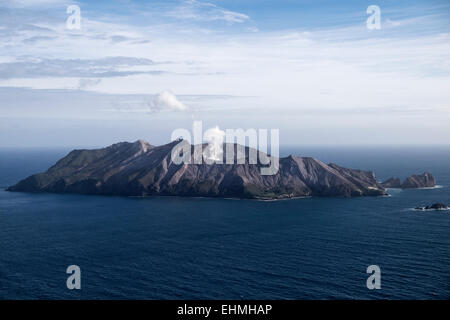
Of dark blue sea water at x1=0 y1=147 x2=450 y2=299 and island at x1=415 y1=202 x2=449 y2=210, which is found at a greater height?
island at x1=415 y1=202 x2=449 y2=210

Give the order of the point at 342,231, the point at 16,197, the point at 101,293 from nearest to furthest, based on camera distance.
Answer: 1. the point at 101,293
2. the point at 342,231
3. the point at 16,197

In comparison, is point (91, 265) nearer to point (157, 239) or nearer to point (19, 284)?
point (19, 284)

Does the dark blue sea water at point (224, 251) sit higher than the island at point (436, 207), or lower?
lower

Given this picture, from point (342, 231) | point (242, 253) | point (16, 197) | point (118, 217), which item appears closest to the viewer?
point (242, 253)

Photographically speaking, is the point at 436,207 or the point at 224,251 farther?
the point at 436,207

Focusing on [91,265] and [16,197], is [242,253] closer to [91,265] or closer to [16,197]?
[91,265]

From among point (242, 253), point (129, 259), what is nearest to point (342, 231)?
point (242, 253)
